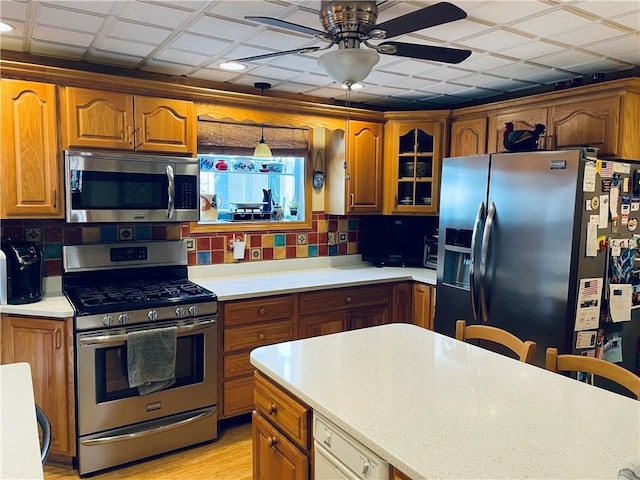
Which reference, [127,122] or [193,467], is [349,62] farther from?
[193,467]

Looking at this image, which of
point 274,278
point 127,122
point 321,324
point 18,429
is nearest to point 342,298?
point 321,324

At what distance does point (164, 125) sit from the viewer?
2971mm

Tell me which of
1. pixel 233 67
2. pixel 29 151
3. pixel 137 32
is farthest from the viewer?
pixel 233 67

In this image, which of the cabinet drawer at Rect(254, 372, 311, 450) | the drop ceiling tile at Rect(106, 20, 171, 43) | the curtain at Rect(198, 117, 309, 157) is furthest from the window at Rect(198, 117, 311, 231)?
the cabinet drawer at Rect(254, 372, 311, 450)

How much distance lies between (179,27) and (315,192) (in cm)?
195

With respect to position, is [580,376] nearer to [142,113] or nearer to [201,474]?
[201,474]

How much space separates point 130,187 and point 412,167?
85.9 inches

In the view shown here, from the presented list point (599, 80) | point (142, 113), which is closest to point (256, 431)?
point (142, 113)

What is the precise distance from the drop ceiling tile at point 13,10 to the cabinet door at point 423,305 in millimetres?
2879

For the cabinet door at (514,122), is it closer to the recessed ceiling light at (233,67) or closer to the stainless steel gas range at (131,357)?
the recessed ceiling light at (233,67)

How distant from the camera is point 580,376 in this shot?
2.64 meters

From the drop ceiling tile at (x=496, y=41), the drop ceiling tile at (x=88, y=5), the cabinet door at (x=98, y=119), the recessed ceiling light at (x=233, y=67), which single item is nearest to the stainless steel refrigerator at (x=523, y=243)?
the drop ceiling tile at (x=496, y=41)

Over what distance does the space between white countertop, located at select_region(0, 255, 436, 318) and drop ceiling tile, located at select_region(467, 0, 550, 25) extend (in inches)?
73.8

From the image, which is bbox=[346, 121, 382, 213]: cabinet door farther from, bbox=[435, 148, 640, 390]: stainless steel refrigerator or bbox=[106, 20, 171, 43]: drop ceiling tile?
bbox=[106, 20, 171, 43]: drop ceiling tile
